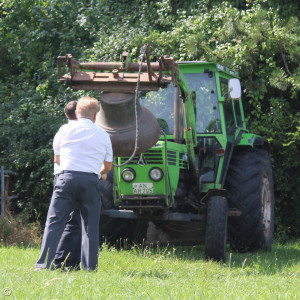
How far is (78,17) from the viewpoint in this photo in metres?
14.7

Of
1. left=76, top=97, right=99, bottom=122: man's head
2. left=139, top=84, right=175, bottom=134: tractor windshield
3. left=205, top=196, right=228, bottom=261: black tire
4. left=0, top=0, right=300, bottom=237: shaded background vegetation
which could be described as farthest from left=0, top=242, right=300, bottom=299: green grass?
left=0, top=0, right=300, bottom=237: shaded background vegetation

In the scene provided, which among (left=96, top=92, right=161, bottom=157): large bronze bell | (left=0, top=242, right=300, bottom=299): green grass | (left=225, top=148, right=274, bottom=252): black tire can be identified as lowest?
(left=0, top=242, right=300, bottom=299): green grass

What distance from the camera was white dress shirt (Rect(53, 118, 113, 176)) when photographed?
668 cm

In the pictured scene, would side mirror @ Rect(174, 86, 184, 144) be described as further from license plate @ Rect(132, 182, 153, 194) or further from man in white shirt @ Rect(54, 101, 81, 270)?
man in white shirt @ Rect(54, 101, 81, 270)

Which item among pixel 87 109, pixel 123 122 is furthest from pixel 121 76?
pixel 87 109

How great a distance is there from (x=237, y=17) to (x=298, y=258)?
17.5 feet

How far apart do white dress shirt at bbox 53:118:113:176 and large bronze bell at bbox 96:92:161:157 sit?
2.50 feet

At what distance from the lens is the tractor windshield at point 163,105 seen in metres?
9.35

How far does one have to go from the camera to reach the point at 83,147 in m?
6.71

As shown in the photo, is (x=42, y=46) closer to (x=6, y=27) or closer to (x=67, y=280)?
(x=6, y=27)

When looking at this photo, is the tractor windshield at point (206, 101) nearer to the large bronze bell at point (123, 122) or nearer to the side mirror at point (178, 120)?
the side mirror at point (178, 120)

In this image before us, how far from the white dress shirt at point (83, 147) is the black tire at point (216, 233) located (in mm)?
1947

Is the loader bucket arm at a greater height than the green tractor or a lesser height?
greater

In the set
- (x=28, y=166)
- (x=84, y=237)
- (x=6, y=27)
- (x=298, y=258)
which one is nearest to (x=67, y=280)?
(x=84, y=237)
